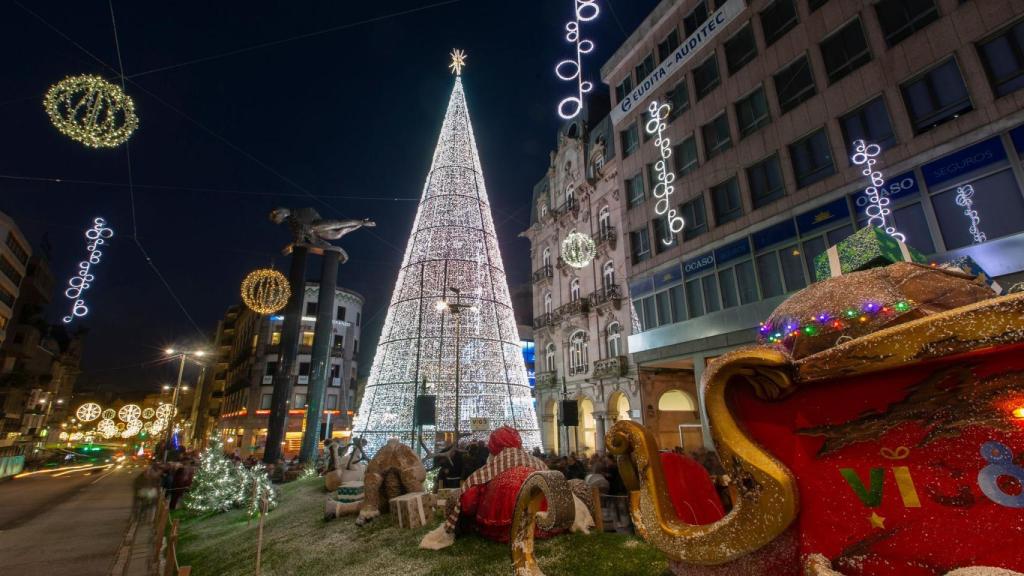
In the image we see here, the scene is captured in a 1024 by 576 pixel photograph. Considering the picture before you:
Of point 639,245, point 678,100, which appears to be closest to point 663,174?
point 639,245

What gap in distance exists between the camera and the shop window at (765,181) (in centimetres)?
1395

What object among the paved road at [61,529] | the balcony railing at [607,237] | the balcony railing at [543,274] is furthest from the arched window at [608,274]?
the paved road at [61,529]

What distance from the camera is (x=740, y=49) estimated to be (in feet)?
52.5

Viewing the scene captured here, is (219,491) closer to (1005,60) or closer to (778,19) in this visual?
(1005,60)

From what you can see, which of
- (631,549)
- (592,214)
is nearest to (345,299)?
(592,214)

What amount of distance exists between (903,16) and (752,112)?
4265 mm

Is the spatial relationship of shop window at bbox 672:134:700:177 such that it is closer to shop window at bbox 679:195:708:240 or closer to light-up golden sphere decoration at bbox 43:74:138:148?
shop window at bbox 679:195:708:240

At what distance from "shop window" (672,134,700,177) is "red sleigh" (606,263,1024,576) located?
16.9 metres

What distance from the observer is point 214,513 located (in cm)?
1177

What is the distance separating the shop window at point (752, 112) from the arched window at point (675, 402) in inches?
438

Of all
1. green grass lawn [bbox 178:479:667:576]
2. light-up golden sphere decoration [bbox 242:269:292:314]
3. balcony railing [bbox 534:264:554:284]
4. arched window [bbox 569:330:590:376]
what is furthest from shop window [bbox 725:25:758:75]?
light-up golden sphere decoration [bbox 242:269:292:314]

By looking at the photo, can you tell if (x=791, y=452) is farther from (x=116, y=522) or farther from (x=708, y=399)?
(x=116, y=522)

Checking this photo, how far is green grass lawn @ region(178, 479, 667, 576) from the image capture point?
3.46 m

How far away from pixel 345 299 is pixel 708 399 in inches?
2051
